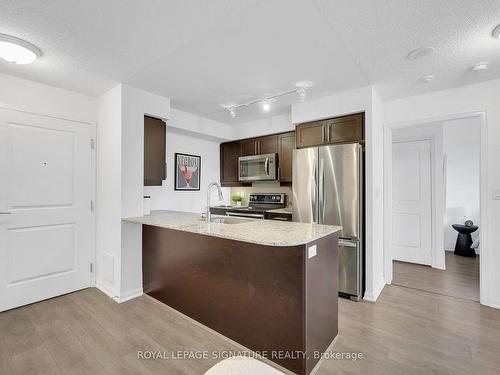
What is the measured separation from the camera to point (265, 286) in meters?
1.85

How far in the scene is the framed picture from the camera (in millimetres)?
4172

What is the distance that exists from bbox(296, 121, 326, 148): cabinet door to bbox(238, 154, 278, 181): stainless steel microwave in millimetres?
665

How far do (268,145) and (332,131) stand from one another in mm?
1269

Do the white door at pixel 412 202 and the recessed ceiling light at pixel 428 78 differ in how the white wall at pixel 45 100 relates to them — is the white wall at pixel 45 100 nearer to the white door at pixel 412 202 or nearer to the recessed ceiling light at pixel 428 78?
the recessed ceiling light at pixel 428 78

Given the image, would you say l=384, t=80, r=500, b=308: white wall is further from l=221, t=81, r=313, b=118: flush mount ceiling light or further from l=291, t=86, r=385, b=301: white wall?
l=221, t=81, r=313, b=118: flush mount ceiling light

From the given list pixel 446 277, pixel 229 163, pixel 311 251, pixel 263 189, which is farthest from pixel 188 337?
pixel 446 277

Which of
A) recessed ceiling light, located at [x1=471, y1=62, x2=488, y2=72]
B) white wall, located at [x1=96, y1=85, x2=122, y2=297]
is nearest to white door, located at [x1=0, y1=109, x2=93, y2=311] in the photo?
white wall, located at [x1=96, y1=85, x2=122, y2=297]

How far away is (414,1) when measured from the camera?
1579 mm

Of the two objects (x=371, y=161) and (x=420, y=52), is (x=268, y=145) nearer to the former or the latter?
(x=371, y=161)

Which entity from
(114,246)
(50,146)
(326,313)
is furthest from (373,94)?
(50,146)

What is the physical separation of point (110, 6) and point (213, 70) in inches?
40.7

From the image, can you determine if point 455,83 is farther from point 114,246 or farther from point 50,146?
point 50,146

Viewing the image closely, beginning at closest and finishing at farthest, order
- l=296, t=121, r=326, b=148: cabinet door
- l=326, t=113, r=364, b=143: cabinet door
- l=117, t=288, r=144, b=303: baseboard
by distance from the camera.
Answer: l=117, t=288, r=144, b=303: baseboard, l=326, t=113, r=364, b=143: cabinet door, l=296, t=121, r=326, b=148: cabinet door

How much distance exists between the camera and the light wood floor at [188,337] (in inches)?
70.7
